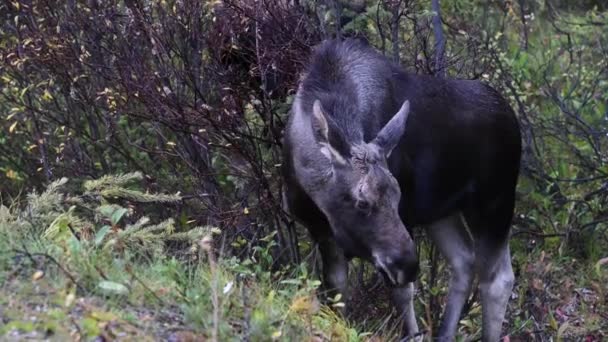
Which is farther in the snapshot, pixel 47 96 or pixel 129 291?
pixel 47 96

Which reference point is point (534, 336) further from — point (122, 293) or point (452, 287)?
point (122, 293)

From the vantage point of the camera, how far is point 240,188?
8992 mm

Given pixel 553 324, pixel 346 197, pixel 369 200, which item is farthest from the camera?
pixel 553 324

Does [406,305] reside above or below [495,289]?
above

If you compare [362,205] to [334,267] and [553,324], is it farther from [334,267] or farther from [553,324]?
[553,324]

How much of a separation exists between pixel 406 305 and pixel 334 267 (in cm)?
57

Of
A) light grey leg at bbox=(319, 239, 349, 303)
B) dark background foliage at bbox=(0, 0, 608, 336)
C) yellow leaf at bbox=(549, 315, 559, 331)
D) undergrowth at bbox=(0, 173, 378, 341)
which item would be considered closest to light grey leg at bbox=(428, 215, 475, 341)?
dark background foliage at bbox=(0, 0, 608, 336)

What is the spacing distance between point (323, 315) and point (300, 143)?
1339mm

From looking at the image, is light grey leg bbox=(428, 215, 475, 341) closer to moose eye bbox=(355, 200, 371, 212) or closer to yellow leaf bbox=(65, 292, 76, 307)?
moose eye bbox=(355, 200, 371, 212)

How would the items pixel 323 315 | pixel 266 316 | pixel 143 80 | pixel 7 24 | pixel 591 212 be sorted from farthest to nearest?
pixel 591 212
pixel 7 24
pixel 143 80
pixel 323 315
pixel 266 316

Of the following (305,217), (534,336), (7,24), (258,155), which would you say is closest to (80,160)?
(7,24)

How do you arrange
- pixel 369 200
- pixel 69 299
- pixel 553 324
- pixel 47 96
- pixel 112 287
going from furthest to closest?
pixel 47 96, pixel 553 324, pixel 369 200, pixel 112 287, pixel 69 299

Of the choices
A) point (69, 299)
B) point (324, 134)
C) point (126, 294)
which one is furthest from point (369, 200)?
point (69, 299)

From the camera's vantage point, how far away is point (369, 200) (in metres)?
6.73
